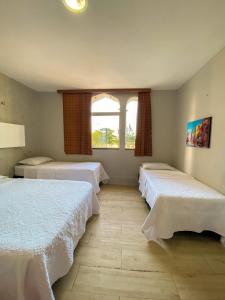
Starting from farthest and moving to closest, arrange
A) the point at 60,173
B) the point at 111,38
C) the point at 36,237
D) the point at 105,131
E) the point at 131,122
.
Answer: the point at 105,131 → the point at 131,122 → the point at 60,173 → the point at 111,38 → the point at 36,237

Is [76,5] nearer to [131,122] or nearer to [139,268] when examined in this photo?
[139,268]

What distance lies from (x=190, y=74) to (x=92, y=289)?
134 inches

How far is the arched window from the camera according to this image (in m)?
4.15

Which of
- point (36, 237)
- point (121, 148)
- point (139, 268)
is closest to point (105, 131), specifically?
point (121, 148)

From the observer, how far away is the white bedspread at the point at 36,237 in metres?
0.96

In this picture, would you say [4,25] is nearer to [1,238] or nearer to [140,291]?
[1,238]

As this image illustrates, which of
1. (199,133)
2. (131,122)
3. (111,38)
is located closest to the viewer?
(111,38)

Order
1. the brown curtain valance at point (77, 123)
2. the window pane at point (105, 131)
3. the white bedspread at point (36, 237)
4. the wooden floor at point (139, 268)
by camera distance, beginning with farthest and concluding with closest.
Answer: the window pane at point (105, 131)
the brown curtain valance at point (77, 123)
the wooden floor at point (139, 268)
the white bedspread at point (36, 237)

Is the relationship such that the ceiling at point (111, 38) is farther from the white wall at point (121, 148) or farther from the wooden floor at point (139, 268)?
the wooden floor at point (139, 268)

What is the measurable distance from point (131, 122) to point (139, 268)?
3.19 metres

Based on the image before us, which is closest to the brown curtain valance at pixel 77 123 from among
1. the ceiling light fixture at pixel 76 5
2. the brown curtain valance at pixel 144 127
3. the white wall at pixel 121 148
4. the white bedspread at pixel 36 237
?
the white wall at pixel 121 148

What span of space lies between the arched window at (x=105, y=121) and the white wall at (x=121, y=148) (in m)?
0.20

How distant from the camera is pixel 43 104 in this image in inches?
167

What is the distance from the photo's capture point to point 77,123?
4.15 m
